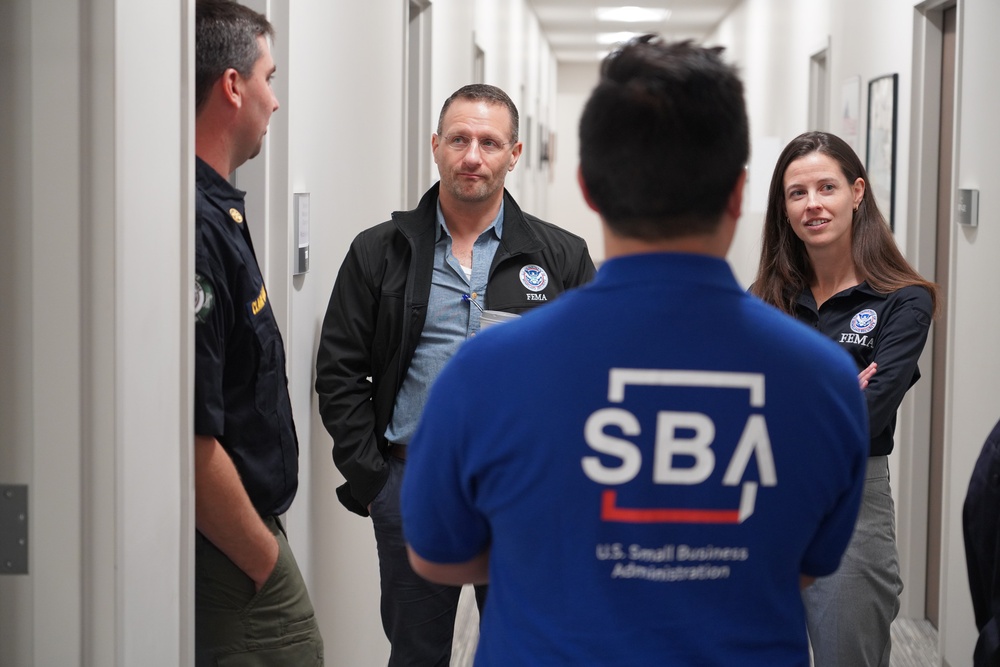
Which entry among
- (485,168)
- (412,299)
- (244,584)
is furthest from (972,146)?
(244,584)

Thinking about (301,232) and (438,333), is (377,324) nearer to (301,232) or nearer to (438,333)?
(438,333)

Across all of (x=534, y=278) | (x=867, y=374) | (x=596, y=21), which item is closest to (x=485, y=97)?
(x=534, y=278)

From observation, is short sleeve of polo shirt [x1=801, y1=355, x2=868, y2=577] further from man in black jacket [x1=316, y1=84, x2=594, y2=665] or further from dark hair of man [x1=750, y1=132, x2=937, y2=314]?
man in black jacket [x1=316, y1=84, x2=594, y2=665]

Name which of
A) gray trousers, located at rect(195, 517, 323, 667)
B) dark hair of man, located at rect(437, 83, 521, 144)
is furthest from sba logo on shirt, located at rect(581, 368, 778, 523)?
dark hair of man, located at rect(437, 83, 521, 144)

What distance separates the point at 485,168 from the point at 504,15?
582 cm

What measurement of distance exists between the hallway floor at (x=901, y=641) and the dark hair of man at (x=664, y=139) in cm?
261

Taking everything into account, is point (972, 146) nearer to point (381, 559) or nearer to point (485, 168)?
point (485, 168)

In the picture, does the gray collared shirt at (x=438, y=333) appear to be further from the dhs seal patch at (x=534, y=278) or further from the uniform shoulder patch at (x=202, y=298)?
the uniform shoulder patch at (x=202, y=298)

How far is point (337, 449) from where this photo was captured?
95.0 inches

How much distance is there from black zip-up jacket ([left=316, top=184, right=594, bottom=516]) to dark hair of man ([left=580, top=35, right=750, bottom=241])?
1.44m

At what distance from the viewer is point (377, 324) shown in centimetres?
245

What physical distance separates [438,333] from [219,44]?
88 cm

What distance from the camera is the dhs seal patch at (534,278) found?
8.18 ft

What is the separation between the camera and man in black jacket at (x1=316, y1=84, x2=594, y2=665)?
2.43 metres
